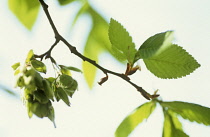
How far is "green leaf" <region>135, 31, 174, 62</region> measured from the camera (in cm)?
77

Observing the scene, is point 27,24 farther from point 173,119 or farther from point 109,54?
point 173,119

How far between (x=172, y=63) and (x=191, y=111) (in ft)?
0.46

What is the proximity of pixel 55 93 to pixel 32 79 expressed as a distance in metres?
0.08

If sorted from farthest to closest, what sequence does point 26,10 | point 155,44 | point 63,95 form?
1. point 26,10
2. point 63,95
3. point 155,44

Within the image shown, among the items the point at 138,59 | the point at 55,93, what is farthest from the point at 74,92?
the point at 138,59

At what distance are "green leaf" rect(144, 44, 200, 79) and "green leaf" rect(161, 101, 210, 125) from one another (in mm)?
100

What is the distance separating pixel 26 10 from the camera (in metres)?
1.07

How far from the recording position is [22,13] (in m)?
1.07

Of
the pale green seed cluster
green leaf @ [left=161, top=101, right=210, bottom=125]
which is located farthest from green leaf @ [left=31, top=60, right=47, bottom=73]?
green leaf @ [left=161, top=101, right=210, bottom=125]

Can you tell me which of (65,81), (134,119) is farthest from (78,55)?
(134,119)

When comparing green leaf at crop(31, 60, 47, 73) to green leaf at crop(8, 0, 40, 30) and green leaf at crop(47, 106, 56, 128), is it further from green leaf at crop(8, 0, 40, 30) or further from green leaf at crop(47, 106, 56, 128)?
green leaf at crop(8, 0, 40, 30)

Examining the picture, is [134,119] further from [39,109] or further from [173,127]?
[39,109]

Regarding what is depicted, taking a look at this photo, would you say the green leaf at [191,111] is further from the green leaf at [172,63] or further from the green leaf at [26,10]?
the green leaf at [26,10]

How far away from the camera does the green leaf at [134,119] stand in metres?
0.95
